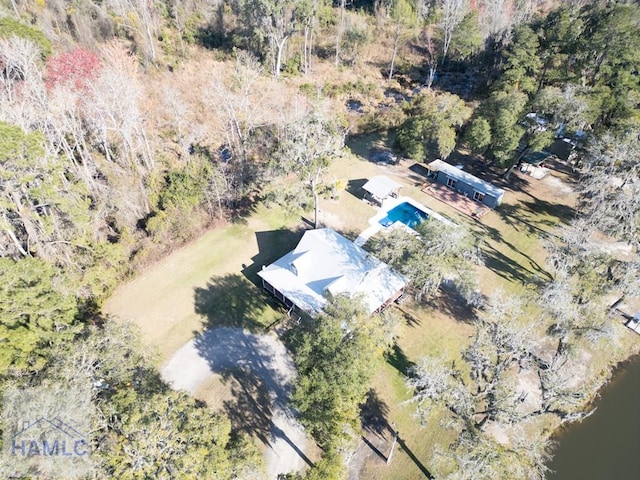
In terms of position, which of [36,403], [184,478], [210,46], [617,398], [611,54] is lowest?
[617,398]

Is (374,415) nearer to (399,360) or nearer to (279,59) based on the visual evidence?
(399,360)

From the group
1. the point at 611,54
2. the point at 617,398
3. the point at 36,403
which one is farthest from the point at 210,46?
the point at 617,398

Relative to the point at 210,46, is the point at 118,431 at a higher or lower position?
lower

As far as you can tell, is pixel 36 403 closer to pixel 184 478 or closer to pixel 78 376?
pixel 78 376

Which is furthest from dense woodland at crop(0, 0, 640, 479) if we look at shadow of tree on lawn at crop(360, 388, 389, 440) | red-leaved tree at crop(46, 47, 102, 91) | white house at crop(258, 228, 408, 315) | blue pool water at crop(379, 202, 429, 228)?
blue pool water at crop(379, 202, 429, 228)

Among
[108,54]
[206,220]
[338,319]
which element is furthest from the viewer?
[108,54]

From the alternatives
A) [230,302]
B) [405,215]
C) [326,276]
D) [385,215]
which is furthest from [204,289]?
[405,215]
